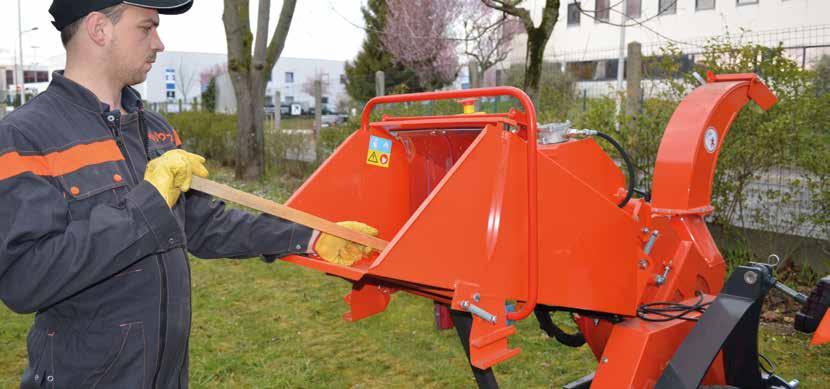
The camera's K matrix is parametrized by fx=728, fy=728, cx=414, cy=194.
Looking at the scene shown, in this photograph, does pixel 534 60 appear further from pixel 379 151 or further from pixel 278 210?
pixel 278 210

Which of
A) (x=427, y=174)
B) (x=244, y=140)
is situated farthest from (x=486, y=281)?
(x=244, y=140)

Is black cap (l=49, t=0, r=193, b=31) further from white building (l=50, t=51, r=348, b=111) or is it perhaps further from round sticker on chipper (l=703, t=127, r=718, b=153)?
white building (l=50, t=51, r=348, b=111)

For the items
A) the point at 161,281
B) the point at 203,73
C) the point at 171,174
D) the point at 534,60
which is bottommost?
the point at 161,281

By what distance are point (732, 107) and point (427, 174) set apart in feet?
4.56

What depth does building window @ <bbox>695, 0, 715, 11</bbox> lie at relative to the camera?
2650 cm

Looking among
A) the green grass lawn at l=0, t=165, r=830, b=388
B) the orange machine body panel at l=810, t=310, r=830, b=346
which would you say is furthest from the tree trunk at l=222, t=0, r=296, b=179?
the orange machine body panel at l=810, t=310, r=830, b=346

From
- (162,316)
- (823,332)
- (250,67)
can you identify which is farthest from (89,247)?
(250,67)

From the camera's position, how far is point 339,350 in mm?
4770

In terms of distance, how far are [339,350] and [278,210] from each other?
8.53ft

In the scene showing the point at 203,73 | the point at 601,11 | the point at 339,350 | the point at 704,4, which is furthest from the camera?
the point at 203,73

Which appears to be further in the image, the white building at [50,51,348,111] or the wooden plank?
the white building at [50,51,348,111]

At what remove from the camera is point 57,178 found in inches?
80.8

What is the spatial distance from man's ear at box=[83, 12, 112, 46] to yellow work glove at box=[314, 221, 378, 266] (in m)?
0.98

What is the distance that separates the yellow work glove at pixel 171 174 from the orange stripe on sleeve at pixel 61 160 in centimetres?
12
